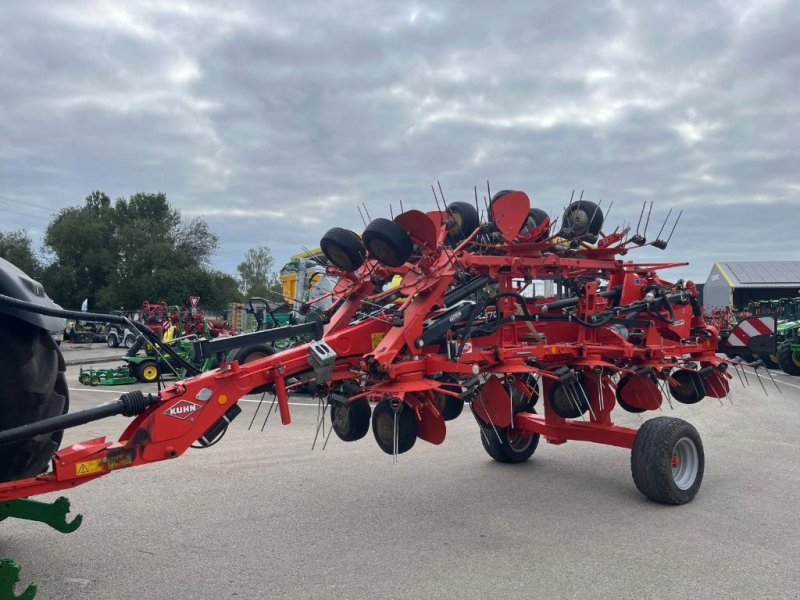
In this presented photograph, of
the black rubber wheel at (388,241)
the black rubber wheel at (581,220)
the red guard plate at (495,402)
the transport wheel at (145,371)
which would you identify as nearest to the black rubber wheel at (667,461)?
the red guard plate at (495,402)

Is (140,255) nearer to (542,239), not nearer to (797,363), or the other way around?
(797,363)

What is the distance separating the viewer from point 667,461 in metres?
5.30

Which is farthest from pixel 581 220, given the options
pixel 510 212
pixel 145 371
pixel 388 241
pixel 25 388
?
pixel 145 371

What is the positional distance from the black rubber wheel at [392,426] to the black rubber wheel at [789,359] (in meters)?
17.7

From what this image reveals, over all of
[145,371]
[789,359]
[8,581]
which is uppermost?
[8,581]

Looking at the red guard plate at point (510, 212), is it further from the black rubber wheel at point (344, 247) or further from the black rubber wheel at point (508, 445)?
the black rubber wheel at point (508, 445)

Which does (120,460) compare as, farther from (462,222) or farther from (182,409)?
(462,222)

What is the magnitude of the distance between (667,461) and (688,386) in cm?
156

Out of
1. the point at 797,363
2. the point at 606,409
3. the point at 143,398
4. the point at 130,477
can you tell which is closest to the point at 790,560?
the point at 606,409

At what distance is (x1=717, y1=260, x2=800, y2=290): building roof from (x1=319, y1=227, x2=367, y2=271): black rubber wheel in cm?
3438

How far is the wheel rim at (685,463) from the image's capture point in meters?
5.58

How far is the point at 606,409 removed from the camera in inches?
247

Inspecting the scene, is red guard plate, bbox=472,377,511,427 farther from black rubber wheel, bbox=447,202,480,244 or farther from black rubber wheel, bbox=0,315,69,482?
black rubber wheel, bbox=0,315,69,482

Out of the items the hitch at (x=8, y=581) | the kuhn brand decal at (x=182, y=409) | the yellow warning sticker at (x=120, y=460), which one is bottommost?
the hitch at (x=8, y=581)
